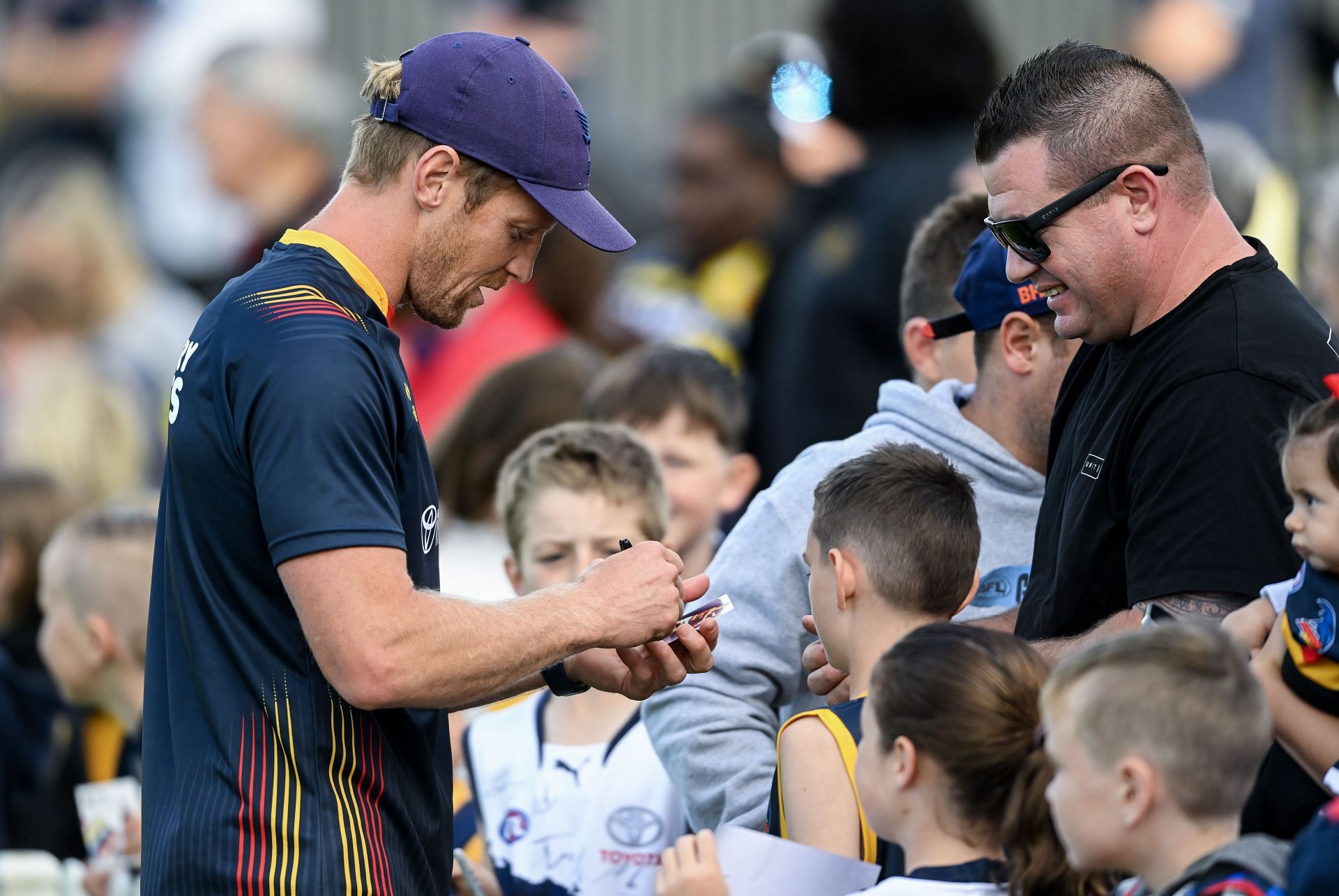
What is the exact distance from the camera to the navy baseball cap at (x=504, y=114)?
3.29 m

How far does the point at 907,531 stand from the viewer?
3.45 meters

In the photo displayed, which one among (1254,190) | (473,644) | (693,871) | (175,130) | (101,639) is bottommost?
(693,871)

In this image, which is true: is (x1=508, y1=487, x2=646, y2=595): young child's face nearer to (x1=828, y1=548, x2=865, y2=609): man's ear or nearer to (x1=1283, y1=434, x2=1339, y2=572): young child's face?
(x1=828, y1=548, x2=865, y2=609): man's ear

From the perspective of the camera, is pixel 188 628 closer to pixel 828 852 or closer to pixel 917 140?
pixel 828 852

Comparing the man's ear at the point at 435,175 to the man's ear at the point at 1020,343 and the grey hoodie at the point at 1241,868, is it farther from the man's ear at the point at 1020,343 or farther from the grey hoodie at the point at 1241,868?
the grey hoodie at the point at 1241,868

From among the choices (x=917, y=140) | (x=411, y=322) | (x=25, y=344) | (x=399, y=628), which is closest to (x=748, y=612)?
(x=399, y=628)

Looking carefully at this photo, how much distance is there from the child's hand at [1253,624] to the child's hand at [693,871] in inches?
38.1

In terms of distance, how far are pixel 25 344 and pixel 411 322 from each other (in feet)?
7.46

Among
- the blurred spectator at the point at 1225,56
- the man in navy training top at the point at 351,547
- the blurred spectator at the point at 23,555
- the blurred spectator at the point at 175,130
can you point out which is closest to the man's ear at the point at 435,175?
the man in navy training top at the point at 351,547

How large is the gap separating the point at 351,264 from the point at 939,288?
1.56 metres

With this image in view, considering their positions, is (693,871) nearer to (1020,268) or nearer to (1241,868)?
Answer: (1241,868)

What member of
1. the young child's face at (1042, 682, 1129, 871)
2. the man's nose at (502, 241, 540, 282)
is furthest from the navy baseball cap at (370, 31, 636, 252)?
the young child's face at (1042, 682, 1129, 871)

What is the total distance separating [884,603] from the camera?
3.46 meters

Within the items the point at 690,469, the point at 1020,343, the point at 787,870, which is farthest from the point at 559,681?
the point at 690,469
